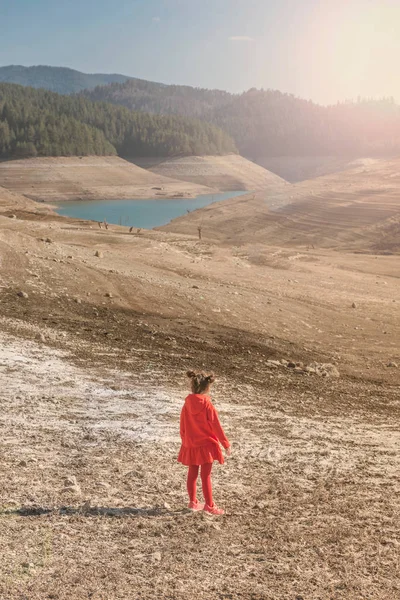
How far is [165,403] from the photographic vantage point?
11516 millimetres

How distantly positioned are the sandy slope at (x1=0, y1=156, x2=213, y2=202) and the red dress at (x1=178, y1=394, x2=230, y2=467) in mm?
104471

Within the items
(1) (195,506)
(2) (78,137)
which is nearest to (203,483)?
(1) (195,506)

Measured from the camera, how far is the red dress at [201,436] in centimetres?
743

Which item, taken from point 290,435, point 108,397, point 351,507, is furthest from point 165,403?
point 351,507

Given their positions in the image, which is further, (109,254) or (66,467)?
(109,254)

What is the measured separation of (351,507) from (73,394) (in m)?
5.52

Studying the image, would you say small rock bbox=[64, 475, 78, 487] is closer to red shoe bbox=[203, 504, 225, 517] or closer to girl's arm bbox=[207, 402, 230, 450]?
red shoe bbox=[203, 504, 225, 517]

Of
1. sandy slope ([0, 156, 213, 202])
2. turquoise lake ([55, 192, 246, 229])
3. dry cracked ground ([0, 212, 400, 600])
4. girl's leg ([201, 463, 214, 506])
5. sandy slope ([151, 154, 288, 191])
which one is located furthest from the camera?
sandy slope ([151, 154, 288, 191])

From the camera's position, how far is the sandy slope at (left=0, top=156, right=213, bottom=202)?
4466 inches

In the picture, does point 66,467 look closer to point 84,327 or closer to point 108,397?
point 108,397

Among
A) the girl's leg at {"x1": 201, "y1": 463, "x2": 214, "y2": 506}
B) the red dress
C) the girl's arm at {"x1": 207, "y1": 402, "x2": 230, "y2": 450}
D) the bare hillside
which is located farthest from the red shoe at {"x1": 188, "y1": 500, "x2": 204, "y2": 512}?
the bare hillside

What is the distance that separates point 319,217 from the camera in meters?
63.9

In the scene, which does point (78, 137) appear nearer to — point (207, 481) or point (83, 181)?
point (83, 181)

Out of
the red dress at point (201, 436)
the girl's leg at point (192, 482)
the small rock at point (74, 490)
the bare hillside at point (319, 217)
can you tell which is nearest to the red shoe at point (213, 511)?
the girl's leg at point (192, 482)
